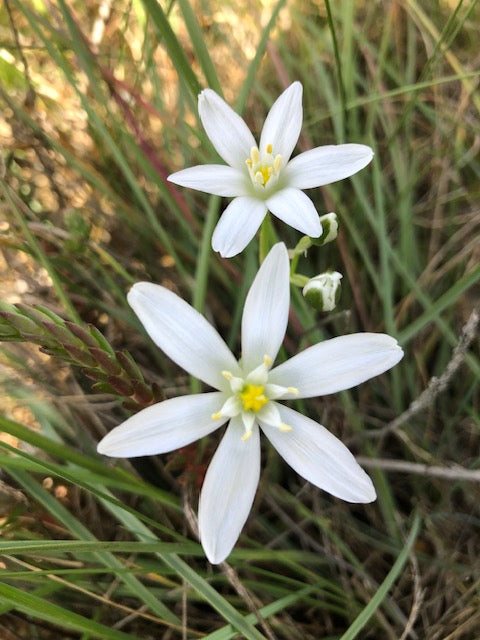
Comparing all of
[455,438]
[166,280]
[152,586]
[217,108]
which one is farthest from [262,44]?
[152,586]

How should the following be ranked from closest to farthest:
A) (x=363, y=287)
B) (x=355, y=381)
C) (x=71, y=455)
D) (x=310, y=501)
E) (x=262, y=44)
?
(x=355, y=381), (x=71, y=455), (x=262, y=44), (x=310, y=501), (x=363, y=287)

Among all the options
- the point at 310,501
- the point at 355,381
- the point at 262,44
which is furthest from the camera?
the point at 310,501

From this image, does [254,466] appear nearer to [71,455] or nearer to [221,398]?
[221,398]

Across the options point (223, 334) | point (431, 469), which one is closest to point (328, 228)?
point (431, 469)

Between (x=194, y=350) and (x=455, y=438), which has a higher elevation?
(x=194, y=350)

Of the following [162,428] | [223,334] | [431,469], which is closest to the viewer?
[162,428]

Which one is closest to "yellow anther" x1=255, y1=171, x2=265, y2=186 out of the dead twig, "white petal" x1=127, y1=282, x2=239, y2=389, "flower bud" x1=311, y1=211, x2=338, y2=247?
"flower bud" x1=311, y1=211, x2=338, y2=247

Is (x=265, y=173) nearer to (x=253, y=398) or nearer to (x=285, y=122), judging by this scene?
(x=285, y=122)
